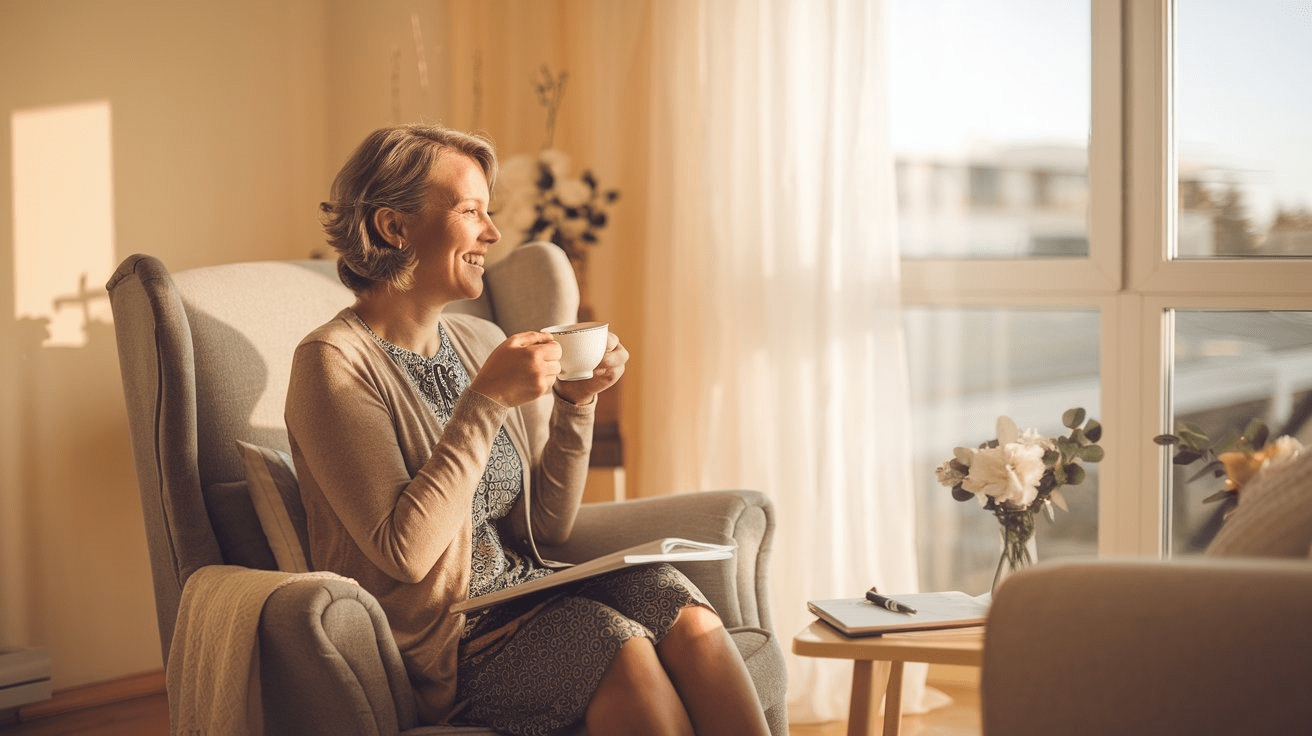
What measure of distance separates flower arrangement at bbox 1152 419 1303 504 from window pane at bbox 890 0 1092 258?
1103 mm

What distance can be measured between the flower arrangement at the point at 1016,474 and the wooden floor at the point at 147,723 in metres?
1.03

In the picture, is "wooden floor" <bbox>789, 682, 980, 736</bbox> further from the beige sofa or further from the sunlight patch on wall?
the sunlight patch on wall

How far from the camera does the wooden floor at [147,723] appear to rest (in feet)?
8.44

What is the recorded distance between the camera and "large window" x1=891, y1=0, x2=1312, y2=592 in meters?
2.56

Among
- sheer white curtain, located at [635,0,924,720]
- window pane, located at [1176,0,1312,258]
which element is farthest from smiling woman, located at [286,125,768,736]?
window pane, located at [1176,0,1312,258]

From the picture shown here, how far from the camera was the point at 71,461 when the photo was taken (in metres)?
2.78

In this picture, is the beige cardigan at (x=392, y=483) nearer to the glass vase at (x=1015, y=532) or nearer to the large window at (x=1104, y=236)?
the glass vase at (x=1015, y=532)

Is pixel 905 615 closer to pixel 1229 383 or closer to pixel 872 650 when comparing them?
pixel 872 650

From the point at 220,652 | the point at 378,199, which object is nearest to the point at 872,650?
the point at 220,652

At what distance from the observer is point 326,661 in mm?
1354

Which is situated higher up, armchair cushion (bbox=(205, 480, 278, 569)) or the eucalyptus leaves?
the eucalyptus leaves

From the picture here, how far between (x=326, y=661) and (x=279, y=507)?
393mm

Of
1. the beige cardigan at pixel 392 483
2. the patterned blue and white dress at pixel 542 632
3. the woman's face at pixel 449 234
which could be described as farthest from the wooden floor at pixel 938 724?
the woman's face at pixel 449 234

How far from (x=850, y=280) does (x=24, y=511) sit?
1952 millimetres
